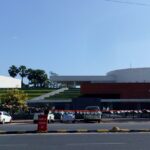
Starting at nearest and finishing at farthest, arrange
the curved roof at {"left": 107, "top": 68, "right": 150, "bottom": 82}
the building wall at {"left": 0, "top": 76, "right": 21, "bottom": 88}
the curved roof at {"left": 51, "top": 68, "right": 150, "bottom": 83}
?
the curved roof at {"left": 107, "top": 68, "right": 150, "bottom": 82}
the curved roof at {"left": 51, "top": 68, "right": 150, "bottom": 83}
the building wall at {"left": 0, "top": 76, "right": 21, "bottom": 88}

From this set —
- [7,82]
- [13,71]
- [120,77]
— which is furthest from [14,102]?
[13,71]

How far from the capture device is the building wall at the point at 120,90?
303 feet

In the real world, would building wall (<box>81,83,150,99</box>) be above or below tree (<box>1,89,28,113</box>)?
above

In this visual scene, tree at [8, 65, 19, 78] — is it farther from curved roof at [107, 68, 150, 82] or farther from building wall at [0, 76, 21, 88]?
curved roof at [107, 68, 150, 82]

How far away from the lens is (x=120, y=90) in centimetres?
9438

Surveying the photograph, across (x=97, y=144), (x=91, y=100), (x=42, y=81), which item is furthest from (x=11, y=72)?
(x=97, y=144)

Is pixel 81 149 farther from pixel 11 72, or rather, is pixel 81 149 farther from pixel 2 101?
pixel 11 72

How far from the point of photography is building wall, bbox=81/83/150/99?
9250 centimetres

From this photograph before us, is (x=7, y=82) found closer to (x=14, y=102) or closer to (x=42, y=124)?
(x=14, y=102)

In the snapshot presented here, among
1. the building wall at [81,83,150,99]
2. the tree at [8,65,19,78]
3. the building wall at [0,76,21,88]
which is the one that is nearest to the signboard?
the building wall at [81,83,150,99]

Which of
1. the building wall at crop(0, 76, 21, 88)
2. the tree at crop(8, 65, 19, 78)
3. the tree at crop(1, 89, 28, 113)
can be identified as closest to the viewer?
the tree at crop(1, 89, 28, 113)

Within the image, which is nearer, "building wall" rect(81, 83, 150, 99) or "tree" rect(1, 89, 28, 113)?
"tree" rect(1, 89, 28, 113)

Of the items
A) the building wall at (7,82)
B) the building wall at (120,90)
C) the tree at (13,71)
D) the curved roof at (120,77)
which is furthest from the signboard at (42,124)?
the tree at (13,71)

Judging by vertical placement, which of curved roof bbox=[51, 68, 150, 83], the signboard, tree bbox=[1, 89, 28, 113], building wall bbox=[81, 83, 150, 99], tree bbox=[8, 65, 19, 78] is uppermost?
tree bbox=[8, 65, 19, 78]
